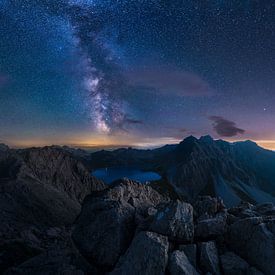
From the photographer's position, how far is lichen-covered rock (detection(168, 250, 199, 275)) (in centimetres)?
1313

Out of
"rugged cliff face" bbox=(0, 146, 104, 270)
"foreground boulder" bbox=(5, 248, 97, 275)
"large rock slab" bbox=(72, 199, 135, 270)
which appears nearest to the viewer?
"large rock slab" bbox=(72, 199, 135, 270)

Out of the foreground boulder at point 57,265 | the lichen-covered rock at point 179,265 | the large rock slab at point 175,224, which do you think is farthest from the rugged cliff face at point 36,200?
the lichen-covered rock at point 179,265

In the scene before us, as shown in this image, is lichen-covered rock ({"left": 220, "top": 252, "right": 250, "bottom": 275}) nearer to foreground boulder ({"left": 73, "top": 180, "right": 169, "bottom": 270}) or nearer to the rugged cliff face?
foreground boulder ({"left": 73, "top": 180, "right": 169, "bottom": 270})

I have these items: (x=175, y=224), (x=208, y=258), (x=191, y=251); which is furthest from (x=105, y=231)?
(x=208, y=258)

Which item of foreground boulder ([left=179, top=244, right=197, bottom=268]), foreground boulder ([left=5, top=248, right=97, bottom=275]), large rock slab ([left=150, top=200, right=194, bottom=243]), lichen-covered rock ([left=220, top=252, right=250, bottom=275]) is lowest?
foreground boulder ([left=5, top=248, right=97, bottom=275])

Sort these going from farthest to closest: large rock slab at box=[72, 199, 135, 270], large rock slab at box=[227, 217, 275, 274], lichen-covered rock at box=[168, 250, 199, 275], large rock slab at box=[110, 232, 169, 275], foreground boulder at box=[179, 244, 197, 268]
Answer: large rock slab at box=[72, 199, 135, 270], large rock slab at box=[227, 217, 275, 274], foreground boulder at box=[179, 244, 197, 268], large rock slab at box=[110, 232, 169, 275], lichen-covered rock at box=[168, 250, 199, 275]

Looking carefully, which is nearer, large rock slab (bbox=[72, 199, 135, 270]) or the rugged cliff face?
large rock slab (bbox=[72, 199, 135, 270])

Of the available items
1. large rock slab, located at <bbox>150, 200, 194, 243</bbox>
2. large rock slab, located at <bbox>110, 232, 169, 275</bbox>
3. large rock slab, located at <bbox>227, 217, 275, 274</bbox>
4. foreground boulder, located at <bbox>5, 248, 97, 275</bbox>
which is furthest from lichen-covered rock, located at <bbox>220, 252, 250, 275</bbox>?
foreground boulder, located at <bbox>5, 248, 97, 275</bbox>

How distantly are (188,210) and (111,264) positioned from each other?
17.5ft

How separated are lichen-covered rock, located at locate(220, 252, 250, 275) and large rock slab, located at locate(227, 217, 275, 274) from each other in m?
0.64

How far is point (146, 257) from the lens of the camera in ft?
44.9

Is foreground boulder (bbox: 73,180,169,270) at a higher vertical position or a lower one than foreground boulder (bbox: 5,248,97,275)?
higher

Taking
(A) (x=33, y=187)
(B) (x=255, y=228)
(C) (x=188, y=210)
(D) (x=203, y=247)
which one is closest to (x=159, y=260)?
(D) (x=203, y=247)

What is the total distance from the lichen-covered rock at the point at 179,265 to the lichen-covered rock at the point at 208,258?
0.84m
